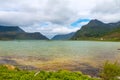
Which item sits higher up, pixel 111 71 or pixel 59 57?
pixel 111 71

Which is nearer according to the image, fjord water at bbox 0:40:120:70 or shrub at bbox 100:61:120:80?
shrub at bbox 100:61:120:80

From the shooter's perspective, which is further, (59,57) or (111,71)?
(59,57)

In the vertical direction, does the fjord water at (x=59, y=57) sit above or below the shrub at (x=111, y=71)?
below

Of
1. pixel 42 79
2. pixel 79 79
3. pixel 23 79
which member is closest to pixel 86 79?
pixel 79 79

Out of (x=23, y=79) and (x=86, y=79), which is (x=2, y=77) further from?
(x=86, y=79)

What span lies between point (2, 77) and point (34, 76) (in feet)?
10.0

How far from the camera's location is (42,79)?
21469 mm

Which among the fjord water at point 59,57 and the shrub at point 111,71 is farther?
the fjord water at point 59,57

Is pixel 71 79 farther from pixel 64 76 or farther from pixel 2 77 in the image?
pixel 2 77

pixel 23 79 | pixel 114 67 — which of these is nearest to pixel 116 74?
pixel 114 67

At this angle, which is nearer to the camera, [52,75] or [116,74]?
[116,74]

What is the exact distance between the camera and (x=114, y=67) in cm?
2086

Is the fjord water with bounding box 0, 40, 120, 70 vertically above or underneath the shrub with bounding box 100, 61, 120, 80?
underneath

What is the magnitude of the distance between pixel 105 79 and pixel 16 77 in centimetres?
847
